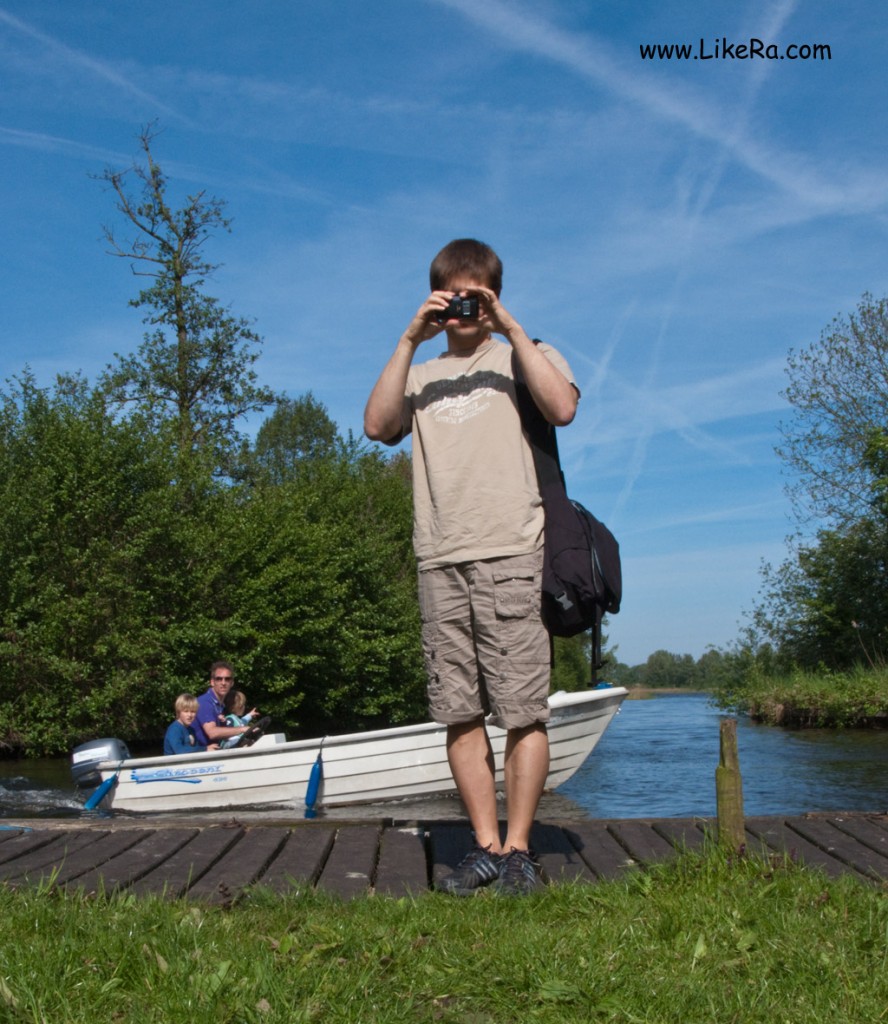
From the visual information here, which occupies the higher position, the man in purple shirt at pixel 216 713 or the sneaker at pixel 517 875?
the man in purple shirt at pixel 216 713

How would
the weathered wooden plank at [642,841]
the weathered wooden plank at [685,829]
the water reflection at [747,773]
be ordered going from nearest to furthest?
the weathered wooden plank at [642,841] → the weathered wooden plank at [685,829] → the water reflection at [747,773]

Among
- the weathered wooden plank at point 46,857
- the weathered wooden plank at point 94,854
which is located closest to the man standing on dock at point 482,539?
the weathered wooden plank at point 94,854

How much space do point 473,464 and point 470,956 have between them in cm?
179

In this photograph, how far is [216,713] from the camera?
43.4 feet

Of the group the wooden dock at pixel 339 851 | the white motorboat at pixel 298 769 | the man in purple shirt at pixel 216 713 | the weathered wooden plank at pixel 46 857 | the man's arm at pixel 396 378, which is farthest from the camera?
the man in purple shirt at pixel 216 713

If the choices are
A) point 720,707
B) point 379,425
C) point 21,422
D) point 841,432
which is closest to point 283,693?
point 21,422

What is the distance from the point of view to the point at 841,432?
32.5 metres

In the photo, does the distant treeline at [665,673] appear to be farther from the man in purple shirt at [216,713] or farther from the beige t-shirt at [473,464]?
the beige t-shirt at [473,464]

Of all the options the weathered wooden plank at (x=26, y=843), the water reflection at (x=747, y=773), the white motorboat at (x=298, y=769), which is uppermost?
the weathered wooden plank at (x=26, y=843)

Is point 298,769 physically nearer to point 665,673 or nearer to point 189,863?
point 189,863

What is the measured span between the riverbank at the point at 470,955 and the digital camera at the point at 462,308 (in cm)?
201

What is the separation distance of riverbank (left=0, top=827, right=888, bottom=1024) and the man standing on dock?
59 cm

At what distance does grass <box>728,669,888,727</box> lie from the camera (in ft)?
81.4

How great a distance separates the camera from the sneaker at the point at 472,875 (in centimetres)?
364
